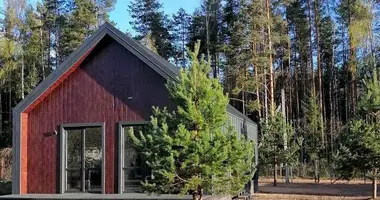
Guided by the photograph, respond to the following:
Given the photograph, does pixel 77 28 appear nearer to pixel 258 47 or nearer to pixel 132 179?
pixel 258 47

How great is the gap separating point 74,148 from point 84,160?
0.45m

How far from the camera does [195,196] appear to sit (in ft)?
30.8

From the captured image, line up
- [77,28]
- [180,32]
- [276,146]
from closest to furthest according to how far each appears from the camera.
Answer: [276,146]
[77,28]
[180,32]

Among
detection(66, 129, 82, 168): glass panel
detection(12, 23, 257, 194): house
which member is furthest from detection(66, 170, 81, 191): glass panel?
detection(66, 129, 82, 168): glass panel

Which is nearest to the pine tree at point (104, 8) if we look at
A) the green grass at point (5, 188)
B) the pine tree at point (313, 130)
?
the pine tree at point (313, 130)

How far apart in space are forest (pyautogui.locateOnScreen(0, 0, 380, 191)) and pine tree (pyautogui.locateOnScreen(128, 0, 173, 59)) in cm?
8

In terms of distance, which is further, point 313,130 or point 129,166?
point 313,130

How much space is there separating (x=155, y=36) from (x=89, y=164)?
2311 centimetres

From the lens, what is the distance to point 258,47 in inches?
1117

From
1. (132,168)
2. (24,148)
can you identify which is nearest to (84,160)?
(132,168)

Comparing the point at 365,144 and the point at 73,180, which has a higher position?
the point at 365,144

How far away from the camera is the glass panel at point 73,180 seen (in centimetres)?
1249

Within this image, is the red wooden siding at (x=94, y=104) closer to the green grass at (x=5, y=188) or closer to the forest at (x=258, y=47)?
the green grass at (x=5, y=188)

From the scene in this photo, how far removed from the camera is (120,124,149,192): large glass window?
39.2ft
